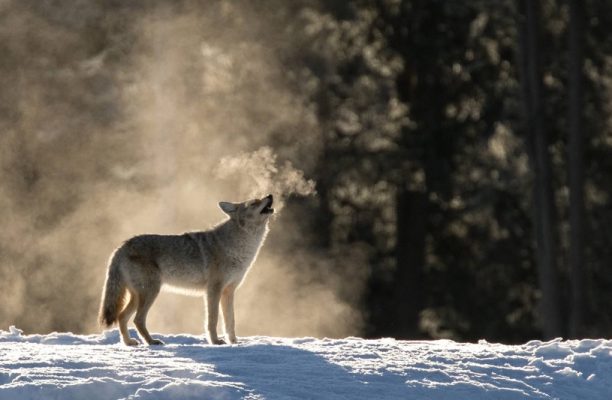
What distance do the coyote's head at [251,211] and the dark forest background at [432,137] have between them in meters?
12.4

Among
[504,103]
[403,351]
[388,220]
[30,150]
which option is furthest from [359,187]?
[403,351]

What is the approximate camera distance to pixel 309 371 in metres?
9.98

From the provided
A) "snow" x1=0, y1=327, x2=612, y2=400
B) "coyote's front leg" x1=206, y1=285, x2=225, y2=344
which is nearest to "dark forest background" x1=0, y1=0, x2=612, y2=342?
"coyote's front leg" x1=206, y1=285, x2=225, y2=344

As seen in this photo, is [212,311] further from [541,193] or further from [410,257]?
[410,257]

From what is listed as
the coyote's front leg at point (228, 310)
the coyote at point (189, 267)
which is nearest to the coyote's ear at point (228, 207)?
the coyote at point (189, 267)

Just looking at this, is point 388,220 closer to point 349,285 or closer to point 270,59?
point 349,285

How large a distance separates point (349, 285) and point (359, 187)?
93.0 inches

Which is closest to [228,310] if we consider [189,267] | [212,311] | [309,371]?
[212,311]

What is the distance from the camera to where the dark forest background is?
991 inches

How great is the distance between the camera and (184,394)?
8977 millimetres

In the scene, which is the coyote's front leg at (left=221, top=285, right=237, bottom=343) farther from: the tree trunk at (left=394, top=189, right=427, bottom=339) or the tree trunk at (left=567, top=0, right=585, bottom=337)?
the tree trunk at (left=394, top=189, right=427, bottom=339)

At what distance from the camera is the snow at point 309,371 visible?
9102 millimetres

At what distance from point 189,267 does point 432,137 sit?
49.4 feet

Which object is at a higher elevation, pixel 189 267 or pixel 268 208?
pixel 268 208
